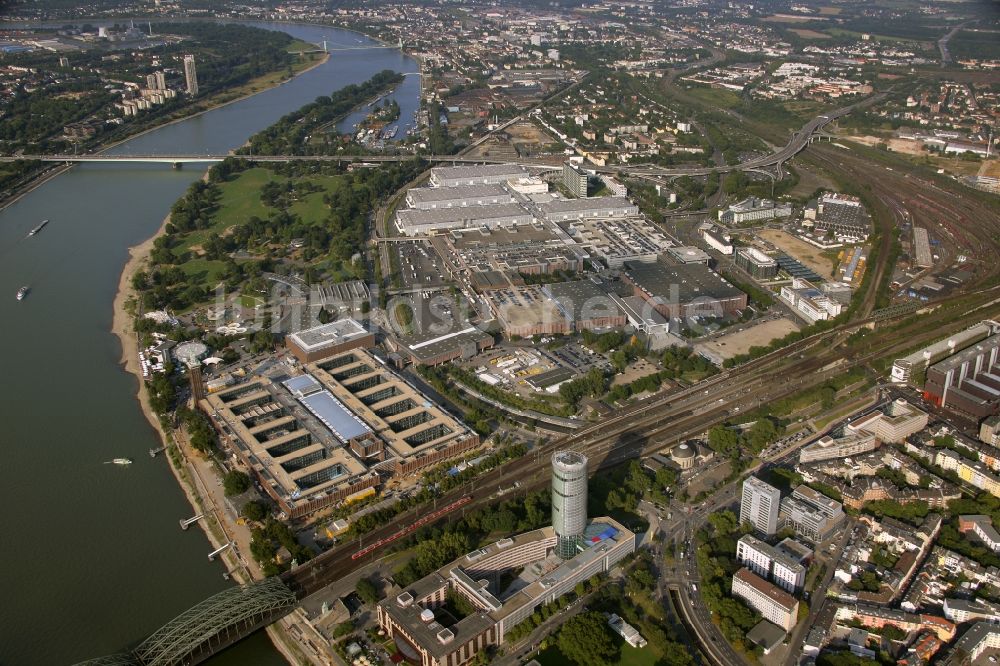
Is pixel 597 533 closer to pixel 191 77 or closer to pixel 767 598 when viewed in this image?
pixel 767 598

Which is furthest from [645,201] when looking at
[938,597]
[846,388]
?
[938,597]

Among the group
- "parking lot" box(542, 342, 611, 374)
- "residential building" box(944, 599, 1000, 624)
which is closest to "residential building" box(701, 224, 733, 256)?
"parking lot" box(542, 342, 611, 374)

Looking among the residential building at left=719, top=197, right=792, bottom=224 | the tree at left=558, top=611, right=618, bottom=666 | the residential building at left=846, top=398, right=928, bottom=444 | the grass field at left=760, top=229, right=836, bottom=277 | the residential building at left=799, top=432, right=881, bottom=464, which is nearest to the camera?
the tree at left=558, top=611, right=618, bottom=666

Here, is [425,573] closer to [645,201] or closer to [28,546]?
[28,546]

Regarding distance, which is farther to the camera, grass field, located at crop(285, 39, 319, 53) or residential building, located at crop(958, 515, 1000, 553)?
grass field, located at crop(285, 39, 319, 53)

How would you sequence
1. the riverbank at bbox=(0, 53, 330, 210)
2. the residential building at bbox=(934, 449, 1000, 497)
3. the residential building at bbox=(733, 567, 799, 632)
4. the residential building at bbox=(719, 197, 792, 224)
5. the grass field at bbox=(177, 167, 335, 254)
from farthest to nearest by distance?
the riverbank at bbox=(0, 53, 330, 210) → the residential building at bbox=(719, 197, 792, 224) → the grass field at bbox=(177, 167, 335, 254) → the residential building at bbox=(934, 449, 1000, 497) → the residential building at bbox=(733, 567, 799, 632)

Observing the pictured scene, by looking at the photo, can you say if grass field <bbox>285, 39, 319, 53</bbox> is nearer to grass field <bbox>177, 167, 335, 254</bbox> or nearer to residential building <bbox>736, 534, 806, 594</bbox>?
grass field <bbox>177, 167, 335, 254</bbox>
